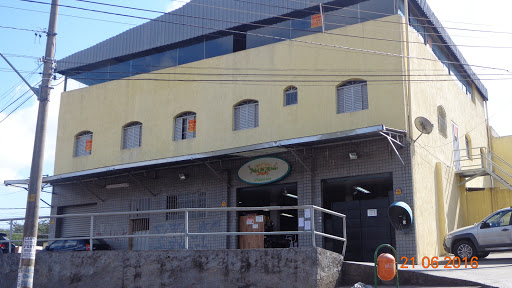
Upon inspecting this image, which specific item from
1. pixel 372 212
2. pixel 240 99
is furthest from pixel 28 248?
pixel 372 212

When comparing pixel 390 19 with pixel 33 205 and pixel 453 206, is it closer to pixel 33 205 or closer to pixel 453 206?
pixel 453 206

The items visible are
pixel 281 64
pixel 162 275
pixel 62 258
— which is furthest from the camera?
pixel 281 64

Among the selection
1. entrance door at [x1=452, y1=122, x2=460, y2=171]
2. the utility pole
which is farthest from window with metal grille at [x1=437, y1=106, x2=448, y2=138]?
the utility pole

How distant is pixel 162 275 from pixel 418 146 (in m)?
9.64

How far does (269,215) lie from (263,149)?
4752mm

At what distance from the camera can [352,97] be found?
745 inches

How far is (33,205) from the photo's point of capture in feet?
40.6

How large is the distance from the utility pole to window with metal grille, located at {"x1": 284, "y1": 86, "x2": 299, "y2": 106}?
29.6ft

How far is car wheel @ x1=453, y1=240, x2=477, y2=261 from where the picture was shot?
16.9 m

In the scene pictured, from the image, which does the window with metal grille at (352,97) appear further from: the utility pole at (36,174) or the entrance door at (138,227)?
the utility pole at (36,174)

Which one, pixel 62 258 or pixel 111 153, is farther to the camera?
pixel 111 153

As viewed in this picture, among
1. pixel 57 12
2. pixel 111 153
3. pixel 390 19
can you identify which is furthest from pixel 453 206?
pixel 57 12

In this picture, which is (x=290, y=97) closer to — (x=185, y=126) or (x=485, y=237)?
(x=185, y=126)

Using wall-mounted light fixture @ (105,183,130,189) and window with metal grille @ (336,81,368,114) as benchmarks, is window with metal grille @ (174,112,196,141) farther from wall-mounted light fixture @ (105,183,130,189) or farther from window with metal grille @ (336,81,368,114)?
window with metal grille @ (336,81,368,114)
